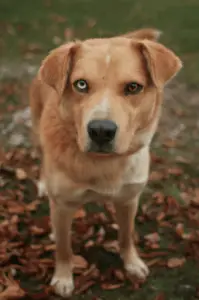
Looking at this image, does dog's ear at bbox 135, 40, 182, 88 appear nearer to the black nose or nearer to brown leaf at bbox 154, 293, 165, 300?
the black nose

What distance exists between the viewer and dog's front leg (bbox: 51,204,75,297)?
3453mm

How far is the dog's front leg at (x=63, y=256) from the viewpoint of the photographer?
3453mm

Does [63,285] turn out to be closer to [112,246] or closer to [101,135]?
[112,246]

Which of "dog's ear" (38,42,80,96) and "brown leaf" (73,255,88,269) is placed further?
"brown leaf" (73,255,88,269)

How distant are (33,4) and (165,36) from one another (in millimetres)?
3317

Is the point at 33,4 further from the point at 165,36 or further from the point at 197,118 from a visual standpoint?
the point at 197,118

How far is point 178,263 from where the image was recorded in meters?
3.96

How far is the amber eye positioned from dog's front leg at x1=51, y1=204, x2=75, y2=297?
3.54ft

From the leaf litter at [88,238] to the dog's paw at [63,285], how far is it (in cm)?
6

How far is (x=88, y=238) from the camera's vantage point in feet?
13.8

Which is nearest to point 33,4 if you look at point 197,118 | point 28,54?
point 28,54

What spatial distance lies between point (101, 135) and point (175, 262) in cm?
176

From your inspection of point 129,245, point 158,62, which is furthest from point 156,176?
point 158,62

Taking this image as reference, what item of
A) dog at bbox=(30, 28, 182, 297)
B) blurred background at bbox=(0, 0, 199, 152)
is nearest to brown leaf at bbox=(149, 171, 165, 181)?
blurred background at bbox=(0, 0, 199, 152)
